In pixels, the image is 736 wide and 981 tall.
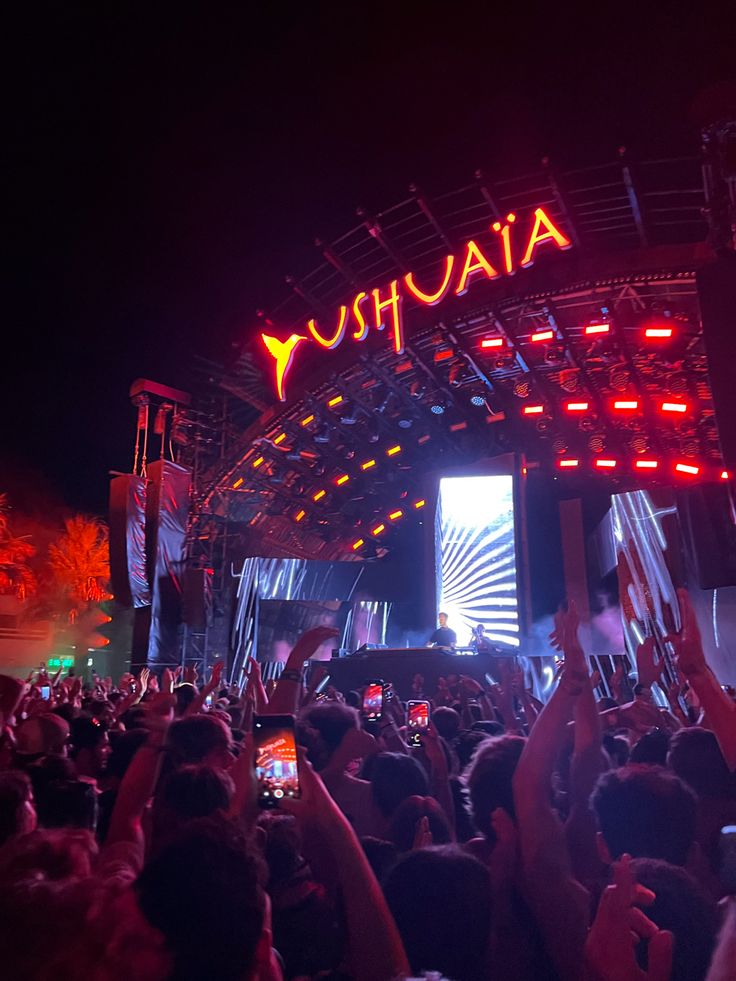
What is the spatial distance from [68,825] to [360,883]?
54.1 inches

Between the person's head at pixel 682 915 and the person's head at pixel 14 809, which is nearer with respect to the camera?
the person's head at pixel 682 915

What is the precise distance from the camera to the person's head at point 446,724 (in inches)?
193

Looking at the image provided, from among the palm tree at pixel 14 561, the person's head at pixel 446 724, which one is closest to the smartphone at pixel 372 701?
the person's head at pixel 446 724

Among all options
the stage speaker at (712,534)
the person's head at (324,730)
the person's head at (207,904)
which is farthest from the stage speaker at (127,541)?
the person's head at (207,904)

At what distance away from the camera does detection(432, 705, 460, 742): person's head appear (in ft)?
16.1

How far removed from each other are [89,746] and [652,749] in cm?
307

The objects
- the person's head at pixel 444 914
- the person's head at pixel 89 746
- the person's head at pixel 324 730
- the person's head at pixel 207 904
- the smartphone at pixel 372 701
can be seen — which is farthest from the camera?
the smartphone at pixel 372 701

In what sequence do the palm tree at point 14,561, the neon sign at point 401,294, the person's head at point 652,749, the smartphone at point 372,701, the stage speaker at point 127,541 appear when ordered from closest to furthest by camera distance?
the person's head at point 652,749 → the smartphone at point 372,701 → the neon sign at point 401,294 → the stage speaker at point 127,541 → the palm tree at point 14,561

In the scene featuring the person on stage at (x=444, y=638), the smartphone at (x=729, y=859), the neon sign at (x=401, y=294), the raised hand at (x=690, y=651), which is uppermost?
the neon sign at (x=401, y=294)

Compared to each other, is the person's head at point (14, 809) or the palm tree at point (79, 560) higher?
the palm tree at point (79, 560)

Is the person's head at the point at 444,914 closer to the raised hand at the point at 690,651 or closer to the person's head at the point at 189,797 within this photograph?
the person's head at the point at 189,797

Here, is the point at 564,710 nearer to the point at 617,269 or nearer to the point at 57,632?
the point at 617,269

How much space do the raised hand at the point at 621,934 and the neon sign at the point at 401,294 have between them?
Answer: 12.3 m

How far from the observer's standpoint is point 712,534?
10.3 meters
